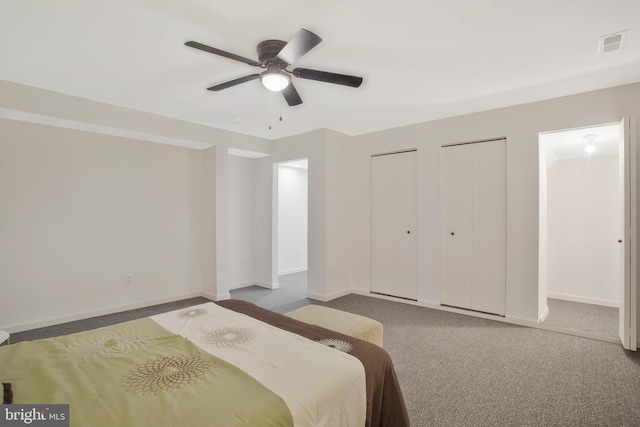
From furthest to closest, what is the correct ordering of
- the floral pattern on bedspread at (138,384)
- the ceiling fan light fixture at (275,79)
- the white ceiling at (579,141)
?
the white ceiling at (579,141)
the ceiling fan light fixture at (275,79)
the floral pattern on bedspread at (138,384)

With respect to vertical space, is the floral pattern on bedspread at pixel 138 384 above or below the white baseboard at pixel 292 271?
above

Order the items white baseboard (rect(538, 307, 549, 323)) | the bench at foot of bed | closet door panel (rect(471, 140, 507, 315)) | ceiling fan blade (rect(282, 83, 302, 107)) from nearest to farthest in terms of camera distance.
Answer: the bench at foot of bed
ceiling fan blade (rect(282, 83, 302, 107))
white baseboard (rect(538, 307, 549, 323))
closet door panel (rect(471, 140, 507, 315))

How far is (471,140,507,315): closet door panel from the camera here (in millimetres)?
3732

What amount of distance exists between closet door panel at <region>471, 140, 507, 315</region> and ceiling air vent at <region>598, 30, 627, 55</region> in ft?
4.56

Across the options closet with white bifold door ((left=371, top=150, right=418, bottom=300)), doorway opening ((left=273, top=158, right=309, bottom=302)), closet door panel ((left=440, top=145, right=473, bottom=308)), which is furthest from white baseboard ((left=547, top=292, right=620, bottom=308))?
doorway opening ((left=273, top=158, right=309, bottom=302))

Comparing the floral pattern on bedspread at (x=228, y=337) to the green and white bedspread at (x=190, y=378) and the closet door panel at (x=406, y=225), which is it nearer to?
the green and white bedspread at (x=190, y=378)

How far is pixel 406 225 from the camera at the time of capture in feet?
14.8

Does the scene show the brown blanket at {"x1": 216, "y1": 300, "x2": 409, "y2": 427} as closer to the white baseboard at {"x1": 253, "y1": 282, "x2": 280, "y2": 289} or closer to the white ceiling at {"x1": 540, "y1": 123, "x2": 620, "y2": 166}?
the white ceiling at {"x1": 540, "y1": 123, "x2": 620, "y2": 166}

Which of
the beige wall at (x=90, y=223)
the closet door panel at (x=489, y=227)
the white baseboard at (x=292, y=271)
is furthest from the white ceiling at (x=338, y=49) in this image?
the white baseboard at (x=292, y=271)

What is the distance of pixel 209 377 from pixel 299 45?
6.23 ft

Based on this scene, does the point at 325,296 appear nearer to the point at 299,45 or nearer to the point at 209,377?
the point at 209,377

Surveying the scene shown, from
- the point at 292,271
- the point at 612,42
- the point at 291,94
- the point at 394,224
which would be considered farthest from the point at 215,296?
the point at 612,42

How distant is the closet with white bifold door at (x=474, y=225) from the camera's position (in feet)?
12.3

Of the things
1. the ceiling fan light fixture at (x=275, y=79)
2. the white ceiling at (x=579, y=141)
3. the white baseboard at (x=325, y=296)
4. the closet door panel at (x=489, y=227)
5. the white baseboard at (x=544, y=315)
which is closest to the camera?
the ceiling fan light fixture at (x=275, y=79)
